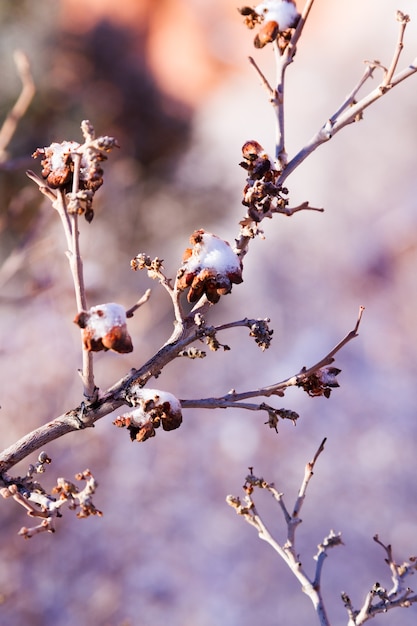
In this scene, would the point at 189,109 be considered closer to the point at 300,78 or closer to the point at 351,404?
the point at 300,78

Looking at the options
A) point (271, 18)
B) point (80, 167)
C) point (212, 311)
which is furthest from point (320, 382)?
point (212, 311)

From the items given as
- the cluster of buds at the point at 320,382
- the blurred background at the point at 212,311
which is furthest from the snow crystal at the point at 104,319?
the blurred background at the point at 212,311

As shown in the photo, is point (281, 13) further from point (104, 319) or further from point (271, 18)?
point (104, 319)

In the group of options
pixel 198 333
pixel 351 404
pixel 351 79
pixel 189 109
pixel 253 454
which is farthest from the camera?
pixel 189 109

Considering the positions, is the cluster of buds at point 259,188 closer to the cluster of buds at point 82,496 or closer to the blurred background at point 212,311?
the cluster of buds at point 82,496

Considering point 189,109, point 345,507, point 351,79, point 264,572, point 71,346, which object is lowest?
point 264,572

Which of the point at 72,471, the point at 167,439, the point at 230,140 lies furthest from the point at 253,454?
the point at 230,140
